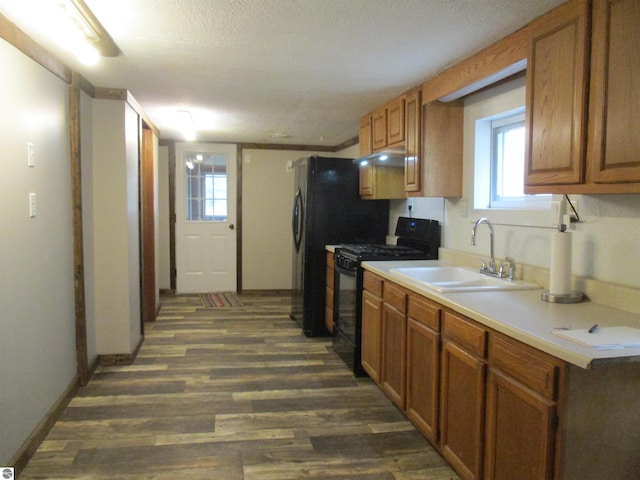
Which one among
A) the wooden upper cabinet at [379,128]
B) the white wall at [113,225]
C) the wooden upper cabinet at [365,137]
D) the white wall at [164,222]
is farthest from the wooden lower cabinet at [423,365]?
the white wall at [164,222]

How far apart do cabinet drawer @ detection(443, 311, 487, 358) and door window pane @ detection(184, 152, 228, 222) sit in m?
4.95

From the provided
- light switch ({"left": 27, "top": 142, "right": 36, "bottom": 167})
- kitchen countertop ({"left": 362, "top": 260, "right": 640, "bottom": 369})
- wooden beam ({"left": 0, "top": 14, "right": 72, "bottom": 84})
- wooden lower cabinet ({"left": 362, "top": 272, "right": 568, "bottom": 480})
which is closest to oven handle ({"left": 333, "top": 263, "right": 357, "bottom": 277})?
wooden lower cabinet ({"left": 362, "top": 272, "right": 568, "bottom": 480})

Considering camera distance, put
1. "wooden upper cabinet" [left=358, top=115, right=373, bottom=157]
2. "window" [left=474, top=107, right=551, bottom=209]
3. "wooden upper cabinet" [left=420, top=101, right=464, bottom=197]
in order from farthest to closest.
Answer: "wooden upper cabinet" [left=358, top=115, right=373, bottom=157]
"wooden upper cabinet" [left=420, top=101, right=464, bottom=197]
"window" [left=474, top=107, right=551, bottom=209]

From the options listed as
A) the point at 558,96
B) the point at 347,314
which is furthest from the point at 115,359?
the point at 558,96

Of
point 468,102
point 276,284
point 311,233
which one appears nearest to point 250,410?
point 311,233

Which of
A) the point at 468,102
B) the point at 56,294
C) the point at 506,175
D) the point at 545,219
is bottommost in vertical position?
the point at 56,294

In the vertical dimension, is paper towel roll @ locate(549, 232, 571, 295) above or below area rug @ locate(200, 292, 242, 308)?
above

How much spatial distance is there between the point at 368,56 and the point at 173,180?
172 inches

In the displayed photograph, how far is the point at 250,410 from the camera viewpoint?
9.71 feet

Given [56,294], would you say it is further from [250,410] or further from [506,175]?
[506,175]

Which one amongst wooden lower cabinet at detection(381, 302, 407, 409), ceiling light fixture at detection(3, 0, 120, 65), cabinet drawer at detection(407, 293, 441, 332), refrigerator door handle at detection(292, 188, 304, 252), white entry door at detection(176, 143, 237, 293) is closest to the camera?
ceiling light fixture at detection(3, 0, 120, 65)

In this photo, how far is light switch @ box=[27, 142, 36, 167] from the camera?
2.35 m

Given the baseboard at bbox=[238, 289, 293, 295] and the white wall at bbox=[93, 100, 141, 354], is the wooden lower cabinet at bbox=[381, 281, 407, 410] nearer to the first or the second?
the white wall at bbox=[93, 100, 141, 354]

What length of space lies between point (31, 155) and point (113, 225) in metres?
1.25
